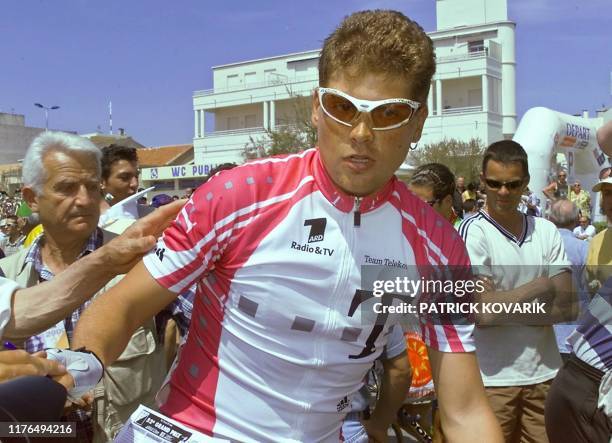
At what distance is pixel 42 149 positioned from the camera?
3902mm

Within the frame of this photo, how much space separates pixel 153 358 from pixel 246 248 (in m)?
1.79

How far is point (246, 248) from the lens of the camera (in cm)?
216

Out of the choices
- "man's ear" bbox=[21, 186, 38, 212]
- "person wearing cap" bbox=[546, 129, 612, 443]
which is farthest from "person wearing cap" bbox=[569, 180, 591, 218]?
"man's ear" bbox=[21, 186, 38, 212]

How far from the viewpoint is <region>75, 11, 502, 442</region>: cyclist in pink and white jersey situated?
83.4 inches

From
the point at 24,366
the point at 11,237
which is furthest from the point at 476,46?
the point at 24,366

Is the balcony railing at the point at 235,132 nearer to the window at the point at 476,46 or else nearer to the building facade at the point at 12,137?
the window at the point at 476,46

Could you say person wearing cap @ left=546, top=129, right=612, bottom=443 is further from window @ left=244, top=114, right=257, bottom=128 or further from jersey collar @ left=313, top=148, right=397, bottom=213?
window @ left=244, top=114, right=257, bottom=128

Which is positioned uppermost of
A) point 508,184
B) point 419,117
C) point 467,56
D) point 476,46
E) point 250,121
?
point 476,46

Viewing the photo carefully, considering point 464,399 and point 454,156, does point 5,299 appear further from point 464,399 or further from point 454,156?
point 454,156

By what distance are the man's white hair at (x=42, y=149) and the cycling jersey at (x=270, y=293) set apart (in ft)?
6.50

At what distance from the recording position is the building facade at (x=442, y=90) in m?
48.1

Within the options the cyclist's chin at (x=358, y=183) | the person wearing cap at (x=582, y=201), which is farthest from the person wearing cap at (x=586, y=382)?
the person wearing cap at (x=582, y=201)

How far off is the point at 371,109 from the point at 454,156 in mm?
37541

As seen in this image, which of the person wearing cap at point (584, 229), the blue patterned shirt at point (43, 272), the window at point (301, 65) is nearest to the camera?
the blue patterned shirt at point (43, 272)
